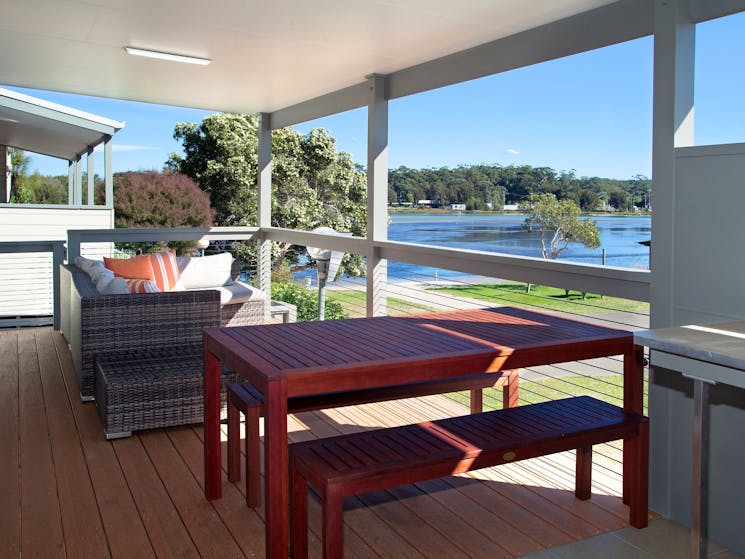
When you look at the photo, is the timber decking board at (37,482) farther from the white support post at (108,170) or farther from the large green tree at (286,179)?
the large green tree at (286,179)

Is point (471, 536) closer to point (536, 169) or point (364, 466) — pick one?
point (364, 466)

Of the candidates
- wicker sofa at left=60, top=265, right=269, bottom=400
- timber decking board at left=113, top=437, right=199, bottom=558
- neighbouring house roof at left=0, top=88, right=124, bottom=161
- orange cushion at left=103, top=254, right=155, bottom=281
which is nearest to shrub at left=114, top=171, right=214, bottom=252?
neighbouring house roof at left=0, top=88, right=124, bottom=161

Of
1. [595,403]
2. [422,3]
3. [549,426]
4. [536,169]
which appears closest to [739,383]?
[549,426]

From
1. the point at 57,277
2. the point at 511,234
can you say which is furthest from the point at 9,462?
the point at 511,234

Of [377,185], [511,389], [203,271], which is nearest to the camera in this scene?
[511,389]

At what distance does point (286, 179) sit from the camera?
791 inches

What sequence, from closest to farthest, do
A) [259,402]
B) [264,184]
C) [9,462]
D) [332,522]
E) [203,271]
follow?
[332,522], [259,402], [9,462], [203,271], [264,184]

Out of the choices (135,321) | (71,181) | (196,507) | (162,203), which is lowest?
(196,507)

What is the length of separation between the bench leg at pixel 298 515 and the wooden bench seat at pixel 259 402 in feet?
1.63

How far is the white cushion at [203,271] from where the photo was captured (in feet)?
21.0

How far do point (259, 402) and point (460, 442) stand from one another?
89 centimetres

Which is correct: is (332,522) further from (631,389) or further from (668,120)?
(668,120)

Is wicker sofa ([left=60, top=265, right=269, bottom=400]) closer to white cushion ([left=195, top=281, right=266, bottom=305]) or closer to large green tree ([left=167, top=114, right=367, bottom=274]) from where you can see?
white cushion ([left=195, top=281, right=266, bottom=305])

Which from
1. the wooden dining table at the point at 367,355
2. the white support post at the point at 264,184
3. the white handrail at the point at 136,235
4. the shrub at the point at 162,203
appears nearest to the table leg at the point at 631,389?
the wooden dining table at the point at 367,355
